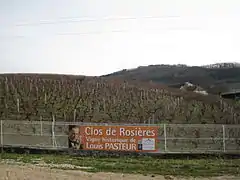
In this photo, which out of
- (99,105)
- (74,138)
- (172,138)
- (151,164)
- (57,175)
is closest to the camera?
(57,175)

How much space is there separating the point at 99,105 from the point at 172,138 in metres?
15.2

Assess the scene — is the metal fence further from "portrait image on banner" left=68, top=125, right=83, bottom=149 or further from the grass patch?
the grass patch

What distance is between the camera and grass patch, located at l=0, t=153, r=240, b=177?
12609mm

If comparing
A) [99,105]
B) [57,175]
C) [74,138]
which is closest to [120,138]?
[74,138]

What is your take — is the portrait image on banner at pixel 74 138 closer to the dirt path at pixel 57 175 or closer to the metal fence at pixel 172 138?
the metal fence at pixel 172 138

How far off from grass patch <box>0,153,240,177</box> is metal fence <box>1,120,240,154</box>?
1394 millimetres

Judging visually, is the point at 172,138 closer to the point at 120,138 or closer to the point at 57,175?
the point at 120,138

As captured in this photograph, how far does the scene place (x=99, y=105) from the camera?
31172 millimetres

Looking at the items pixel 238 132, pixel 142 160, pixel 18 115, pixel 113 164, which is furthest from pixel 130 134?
pixel 18 115

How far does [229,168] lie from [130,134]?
4914mm

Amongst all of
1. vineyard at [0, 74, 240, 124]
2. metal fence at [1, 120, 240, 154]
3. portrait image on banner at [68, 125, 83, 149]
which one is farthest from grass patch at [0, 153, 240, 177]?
vineyard at [0, 74, 240, 124]

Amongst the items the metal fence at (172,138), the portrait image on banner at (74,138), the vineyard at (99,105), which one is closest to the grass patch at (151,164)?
the portrait image on banner at (74,138)

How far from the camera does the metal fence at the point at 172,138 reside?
1680 centimetres

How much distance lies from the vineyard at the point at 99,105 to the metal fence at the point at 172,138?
5003 mm
